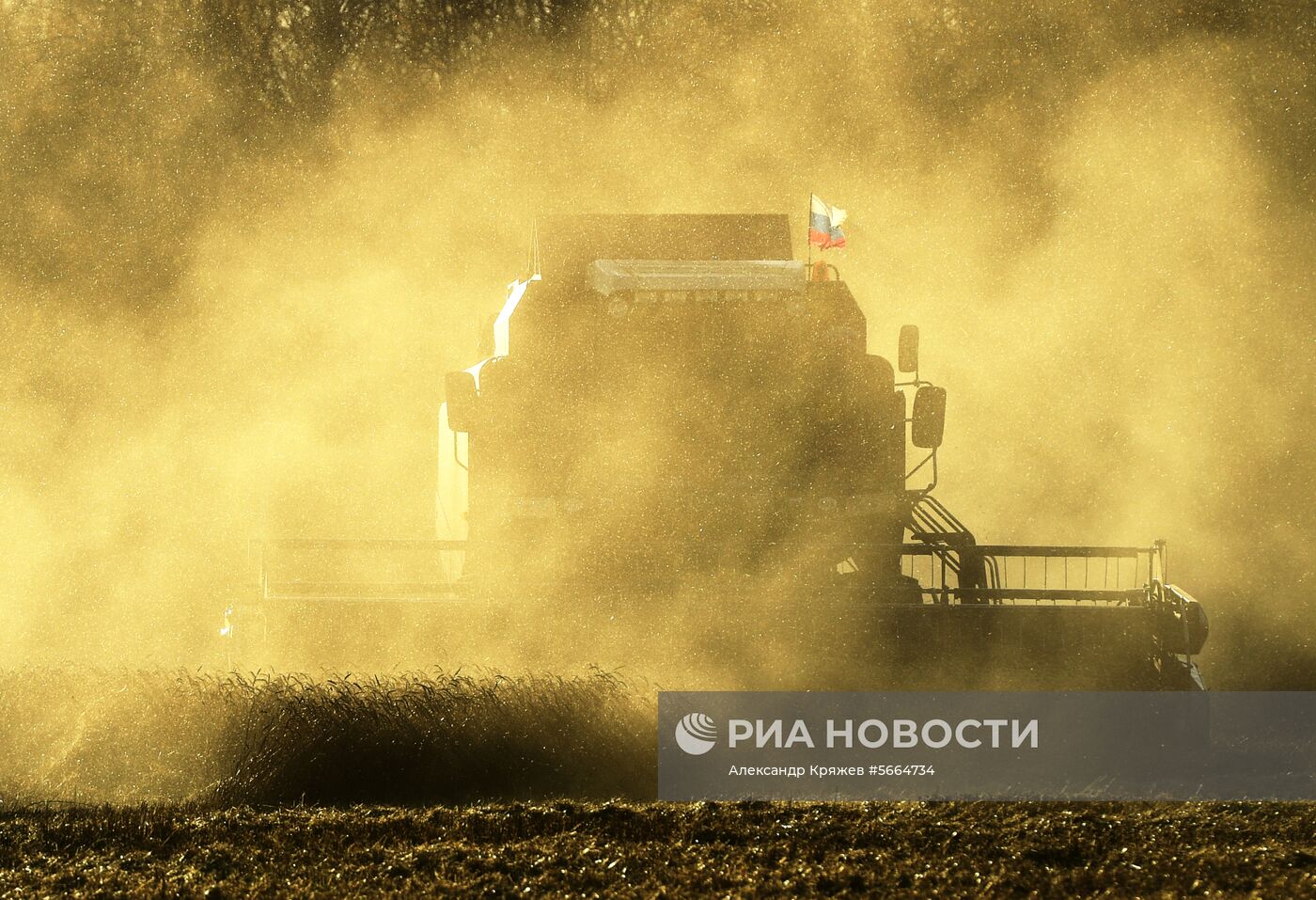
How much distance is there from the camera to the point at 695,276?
Result: 35.0 ft

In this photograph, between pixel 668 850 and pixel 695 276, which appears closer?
pixel 668 850

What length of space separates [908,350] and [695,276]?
156 centimetres

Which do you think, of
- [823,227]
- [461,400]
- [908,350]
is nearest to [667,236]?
[823,227]

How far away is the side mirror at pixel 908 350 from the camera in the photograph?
10.8 metres

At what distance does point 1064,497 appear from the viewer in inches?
774

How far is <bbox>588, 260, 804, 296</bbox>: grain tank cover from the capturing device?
1063 centimetres

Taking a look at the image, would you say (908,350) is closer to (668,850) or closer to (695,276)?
(695,276)

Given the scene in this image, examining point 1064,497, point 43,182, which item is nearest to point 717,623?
point 1064,497

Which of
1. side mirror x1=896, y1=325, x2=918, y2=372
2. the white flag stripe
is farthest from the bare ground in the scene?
the white flag stripe

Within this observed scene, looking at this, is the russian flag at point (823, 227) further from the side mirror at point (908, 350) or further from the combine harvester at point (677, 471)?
the side mirror at point (908, 350)

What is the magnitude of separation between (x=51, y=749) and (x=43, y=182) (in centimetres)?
1833

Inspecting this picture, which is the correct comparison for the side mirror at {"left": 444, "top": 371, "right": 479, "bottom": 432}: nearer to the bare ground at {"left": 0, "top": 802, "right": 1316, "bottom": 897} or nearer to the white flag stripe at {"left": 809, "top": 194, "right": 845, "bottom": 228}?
the white flag stripe at {"left": 809, "top": 194, "right": 845, "bottom": 228}

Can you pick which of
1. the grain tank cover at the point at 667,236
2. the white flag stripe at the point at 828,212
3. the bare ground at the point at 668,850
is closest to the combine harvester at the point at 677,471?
the grain tank cover at the point at 667,236

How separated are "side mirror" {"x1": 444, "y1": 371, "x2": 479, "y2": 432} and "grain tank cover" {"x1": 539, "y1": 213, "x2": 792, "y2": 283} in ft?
4.62
